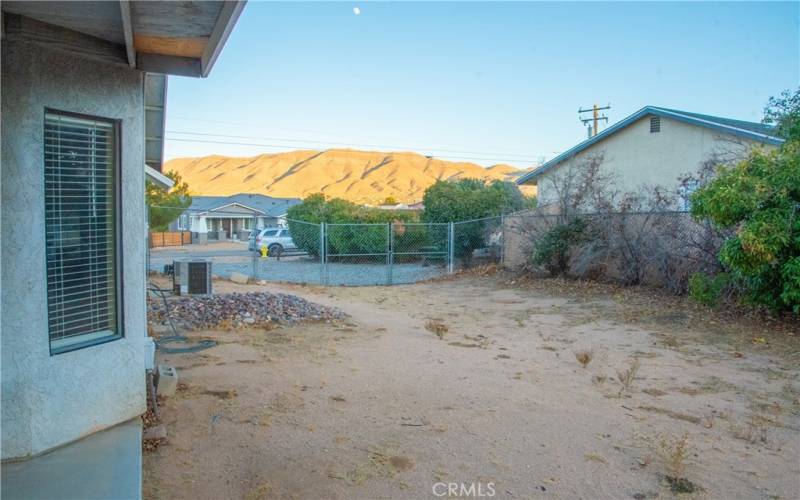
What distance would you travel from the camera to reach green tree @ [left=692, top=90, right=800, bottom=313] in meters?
8.79

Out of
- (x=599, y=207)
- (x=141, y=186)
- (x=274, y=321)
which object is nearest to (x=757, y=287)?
(x=599, y=207)

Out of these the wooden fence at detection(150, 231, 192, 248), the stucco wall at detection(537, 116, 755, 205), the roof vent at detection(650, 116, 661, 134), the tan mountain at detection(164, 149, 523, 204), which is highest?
the tan mountain at detection(164, 149, 523, 204)

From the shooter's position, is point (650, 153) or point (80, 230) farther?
point (650, 153)

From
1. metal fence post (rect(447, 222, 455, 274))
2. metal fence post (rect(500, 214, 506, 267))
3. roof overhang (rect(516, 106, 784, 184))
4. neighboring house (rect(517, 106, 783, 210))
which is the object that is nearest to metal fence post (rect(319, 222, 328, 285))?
metal fence post (rect(447, 222, 455, 274))

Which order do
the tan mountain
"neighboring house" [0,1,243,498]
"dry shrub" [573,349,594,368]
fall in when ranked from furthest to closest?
the tan mountain < "dry shrub" [573,349,594,368] < "neighboring house" [0,1,243,498]

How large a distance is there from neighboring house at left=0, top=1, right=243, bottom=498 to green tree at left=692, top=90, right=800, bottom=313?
8191mm

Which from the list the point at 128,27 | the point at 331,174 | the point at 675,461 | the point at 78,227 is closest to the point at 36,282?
the point at 78,227

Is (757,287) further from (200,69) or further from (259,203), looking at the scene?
(259,203)

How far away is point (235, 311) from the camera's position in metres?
10.1

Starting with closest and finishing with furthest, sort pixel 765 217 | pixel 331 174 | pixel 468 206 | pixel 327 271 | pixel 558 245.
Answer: pixel 765 217 < pixel 558 245 < pixel 327 271 < pixel 468 206 < pixel 331 174

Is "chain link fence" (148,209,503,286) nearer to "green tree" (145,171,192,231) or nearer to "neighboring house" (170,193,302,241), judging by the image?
"green tree" (145,171,192,231)

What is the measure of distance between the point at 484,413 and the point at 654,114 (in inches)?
707

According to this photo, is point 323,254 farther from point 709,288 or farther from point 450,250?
point 709,288

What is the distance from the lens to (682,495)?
3.77 meters
